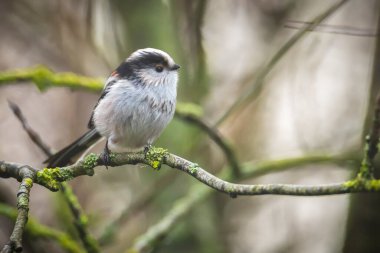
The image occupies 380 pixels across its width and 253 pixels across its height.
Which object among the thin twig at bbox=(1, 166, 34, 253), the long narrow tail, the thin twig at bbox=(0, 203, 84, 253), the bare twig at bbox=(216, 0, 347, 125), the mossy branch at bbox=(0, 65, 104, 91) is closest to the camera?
the thin twig at bbox=(1, 166, 34, 253)

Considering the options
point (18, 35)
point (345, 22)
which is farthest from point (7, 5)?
point (345, 22)

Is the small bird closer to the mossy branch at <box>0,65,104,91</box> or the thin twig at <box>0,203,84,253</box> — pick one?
the mossy branch at <box>0,65,104,91</box>

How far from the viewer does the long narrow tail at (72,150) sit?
→ 155 inches

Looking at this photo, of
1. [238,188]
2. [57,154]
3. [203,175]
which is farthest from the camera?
[57,154]

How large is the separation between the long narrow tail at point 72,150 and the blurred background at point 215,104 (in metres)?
0.78

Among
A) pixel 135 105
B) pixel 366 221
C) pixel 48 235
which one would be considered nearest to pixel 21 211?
pixel 135 105

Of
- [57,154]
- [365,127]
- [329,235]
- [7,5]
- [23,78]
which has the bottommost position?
[329,235]

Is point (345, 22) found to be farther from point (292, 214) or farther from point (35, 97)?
point (35, 97)

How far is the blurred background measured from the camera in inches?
213

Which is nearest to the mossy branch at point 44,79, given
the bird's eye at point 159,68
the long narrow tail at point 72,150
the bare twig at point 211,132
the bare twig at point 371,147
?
the long narrow tail at point 72,150

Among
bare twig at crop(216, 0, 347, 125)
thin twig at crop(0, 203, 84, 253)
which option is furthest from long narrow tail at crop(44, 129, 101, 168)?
bare twig at crop(216, 0, 347, 125)

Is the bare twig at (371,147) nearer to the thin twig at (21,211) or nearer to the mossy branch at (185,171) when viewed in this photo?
the mossy branch at (185,171)

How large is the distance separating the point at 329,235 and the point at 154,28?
10.3ft

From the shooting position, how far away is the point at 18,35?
6730mm
